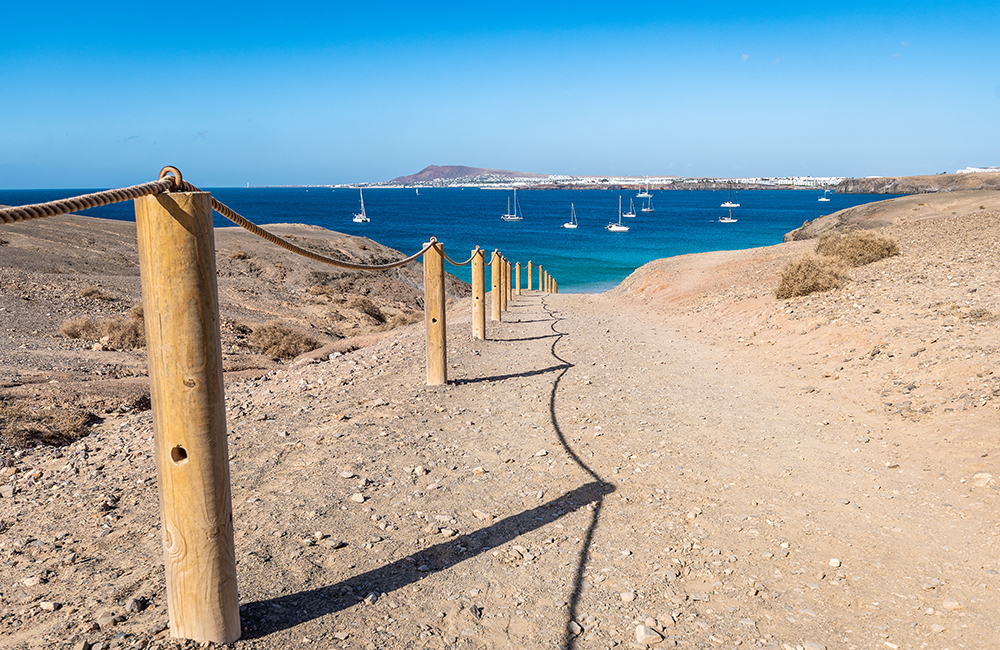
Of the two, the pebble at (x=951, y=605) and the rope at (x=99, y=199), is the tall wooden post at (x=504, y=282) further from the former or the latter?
the rope at (x=99, y=199)

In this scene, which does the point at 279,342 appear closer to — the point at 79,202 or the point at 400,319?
the point at 400,319

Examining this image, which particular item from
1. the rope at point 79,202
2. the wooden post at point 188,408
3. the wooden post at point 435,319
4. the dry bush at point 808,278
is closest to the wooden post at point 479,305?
the wooden post at point 435,319

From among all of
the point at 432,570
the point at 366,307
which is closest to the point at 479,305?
the point at 432,570

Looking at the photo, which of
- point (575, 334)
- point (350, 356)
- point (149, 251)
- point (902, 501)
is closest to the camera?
point (149, 251)

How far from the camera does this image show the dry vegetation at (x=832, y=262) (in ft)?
38.2

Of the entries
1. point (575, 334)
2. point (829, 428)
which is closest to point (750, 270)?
point (575, 334)

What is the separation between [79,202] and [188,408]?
77cm

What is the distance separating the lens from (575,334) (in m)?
11.1

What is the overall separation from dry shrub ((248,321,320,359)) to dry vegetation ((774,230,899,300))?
859cm

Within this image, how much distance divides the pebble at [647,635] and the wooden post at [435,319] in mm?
4249

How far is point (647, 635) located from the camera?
2852 mm

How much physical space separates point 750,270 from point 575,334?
1002 centimetres

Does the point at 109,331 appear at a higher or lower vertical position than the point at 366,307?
higher

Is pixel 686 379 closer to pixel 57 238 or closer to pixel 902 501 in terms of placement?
pixel 902 501
